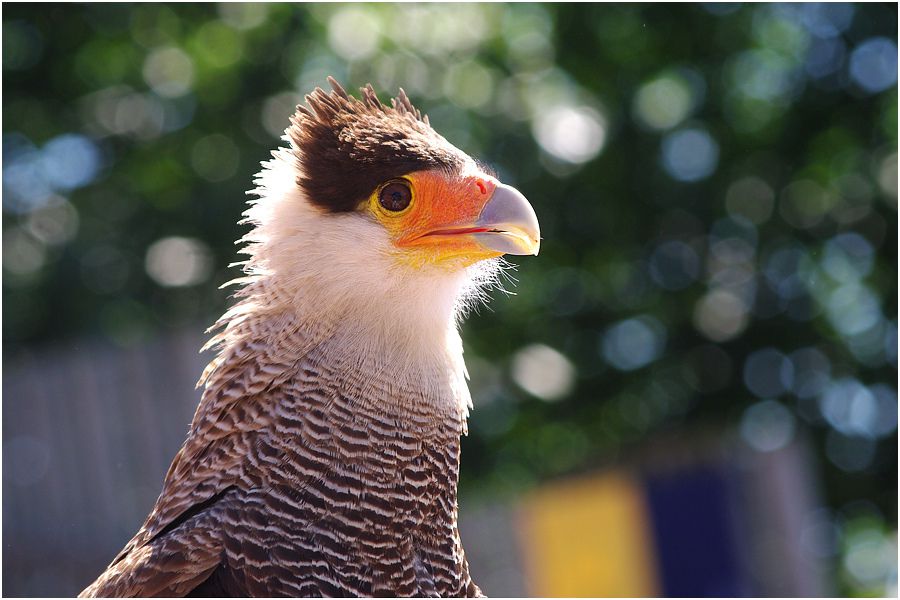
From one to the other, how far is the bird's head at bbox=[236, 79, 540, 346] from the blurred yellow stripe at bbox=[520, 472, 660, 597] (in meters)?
4.43

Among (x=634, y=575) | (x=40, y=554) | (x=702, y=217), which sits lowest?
(x=634, y=575)

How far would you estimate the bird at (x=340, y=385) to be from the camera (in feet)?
8.63

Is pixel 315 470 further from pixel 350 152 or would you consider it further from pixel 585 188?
pixel 585 188

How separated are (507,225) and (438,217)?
212 millimetres

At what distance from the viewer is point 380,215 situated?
10.1ft

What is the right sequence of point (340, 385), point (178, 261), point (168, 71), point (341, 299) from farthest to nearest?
point (168, 71)
point (178, 261)
point (341, 299)
point (340, 385)

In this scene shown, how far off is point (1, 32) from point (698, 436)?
6.48 m

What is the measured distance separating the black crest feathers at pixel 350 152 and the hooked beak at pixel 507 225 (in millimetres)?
163

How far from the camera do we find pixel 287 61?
8.51 meters

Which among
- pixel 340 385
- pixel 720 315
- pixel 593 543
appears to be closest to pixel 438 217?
pixel 340 385

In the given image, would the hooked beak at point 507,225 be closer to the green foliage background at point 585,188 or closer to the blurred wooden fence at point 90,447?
the blurred wooden fence at point 90,447

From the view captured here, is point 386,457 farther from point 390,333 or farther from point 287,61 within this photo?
point 287,61

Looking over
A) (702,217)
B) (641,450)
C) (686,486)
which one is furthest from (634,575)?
(702,217)

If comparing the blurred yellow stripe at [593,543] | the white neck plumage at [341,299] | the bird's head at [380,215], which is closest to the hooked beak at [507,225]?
the bird's head at [380,215]
